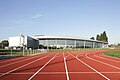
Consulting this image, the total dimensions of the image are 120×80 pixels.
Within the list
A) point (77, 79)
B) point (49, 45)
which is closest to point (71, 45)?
point (49, 45)

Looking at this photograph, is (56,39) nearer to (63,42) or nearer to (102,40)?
(63,42)

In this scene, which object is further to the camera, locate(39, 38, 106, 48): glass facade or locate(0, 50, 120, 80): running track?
locate(39, 38, 106, 48): glass facade

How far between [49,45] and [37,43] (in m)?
6.57

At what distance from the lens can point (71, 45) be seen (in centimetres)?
12431

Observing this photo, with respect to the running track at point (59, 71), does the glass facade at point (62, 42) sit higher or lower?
higher

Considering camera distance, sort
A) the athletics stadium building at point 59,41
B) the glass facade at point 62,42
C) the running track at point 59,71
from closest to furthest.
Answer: the running track at point 59,71 < the athletics stadium building at point 59,41 < the glass facade at point 62,42

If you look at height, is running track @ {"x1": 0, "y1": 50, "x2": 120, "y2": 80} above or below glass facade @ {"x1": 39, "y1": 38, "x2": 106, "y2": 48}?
below

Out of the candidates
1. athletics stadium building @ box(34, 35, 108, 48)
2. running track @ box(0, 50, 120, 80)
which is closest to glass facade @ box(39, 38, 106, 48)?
athletics stadium building @ box(34, 35, 108, 48)

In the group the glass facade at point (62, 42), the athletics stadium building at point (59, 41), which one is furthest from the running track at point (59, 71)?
the glass facade at point (62, 42)

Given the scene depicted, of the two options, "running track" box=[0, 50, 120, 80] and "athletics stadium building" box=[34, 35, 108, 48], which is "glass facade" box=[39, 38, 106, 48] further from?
"running track" box=[0, 50, 120, 80]

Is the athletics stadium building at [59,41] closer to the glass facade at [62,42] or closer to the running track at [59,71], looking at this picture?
the glass facade at [62,42]

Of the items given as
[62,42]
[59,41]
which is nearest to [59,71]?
[59,41]

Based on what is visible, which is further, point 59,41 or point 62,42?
point 62,42

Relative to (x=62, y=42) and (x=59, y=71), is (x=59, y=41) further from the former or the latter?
(x=59, y=71)
